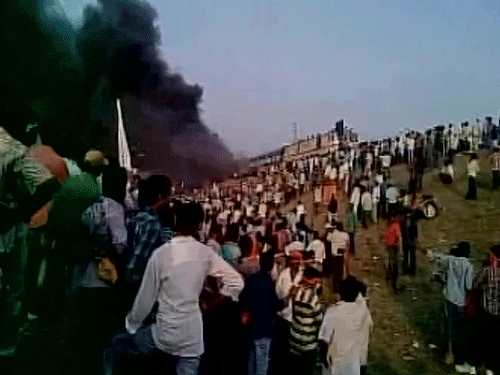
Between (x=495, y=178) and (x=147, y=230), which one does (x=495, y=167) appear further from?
(x=147, y=230)

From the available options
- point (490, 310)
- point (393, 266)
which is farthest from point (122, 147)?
point (490, 310)

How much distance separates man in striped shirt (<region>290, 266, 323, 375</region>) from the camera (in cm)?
393

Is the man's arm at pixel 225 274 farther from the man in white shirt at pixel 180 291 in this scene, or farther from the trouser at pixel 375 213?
the trouser at pixel 375 213

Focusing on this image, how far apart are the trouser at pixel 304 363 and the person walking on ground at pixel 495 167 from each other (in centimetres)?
107

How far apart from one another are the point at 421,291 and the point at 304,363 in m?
0.61

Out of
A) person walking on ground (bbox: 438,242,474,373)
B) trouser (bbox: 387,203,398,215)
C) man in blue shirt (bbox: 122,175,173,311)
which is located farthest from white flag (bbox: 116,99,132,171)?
person walking on ground (bbox: 438,242,474,373)

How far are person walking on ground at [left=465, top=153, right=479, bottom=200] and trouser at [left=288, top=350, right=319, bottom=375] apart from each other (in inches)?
37.7

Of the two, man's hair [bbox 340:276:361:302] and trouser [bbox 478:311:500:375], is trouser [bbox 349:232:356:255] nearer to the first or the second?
man's hair [bbox 340:276:361:302]

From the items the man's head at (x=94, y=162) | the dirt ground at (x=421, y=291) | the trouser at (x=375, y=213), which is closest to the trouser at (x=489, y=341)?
the dirt ground at (x=421, y=291)

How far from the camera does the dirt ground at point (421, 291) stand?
159 inches

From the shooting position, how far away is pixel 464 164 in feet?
13.4

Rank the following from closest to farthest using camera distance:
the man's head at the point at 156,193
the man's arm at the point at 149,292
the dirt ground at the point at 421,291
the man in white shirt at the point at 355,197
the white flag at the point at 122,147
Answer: the man's arm at the point at 149,292 < the man's head at the point at 156,193 < the dirt ground at the point at 421,291 < the man in white shirt at the point at 355,197 < the white flag at the point at 122,147

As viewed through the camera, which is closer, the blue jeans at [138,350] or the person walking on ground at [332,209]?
the blue jeans at [138,350]

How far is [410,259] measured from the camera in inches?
163
